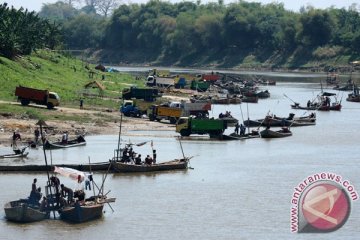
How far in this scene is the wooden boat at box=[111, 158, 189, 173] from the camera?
60.1 m

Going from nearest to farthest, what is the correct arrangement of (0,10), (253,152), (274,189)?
(274,189)
(253,152)
(0,10)

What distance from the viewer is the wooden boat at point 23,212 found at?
47406 millimetres

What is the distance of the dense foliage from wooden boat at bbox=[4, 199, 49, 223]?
5522cm

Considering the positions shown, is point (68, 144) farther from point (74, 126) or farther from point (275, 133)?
point (275, 133)

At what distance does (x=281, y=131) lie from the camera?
83375 mm

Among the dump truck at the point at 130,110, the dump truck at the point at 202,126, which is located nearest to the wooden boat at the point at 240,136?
the dump truck at the point at 202,126

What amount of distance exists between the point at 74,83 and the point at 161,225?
60.8m

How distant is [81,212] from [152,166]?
13.6 metres

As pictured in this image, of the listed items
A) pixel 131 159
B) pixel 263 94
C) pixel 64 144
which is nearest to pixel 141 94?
pixel 64 144

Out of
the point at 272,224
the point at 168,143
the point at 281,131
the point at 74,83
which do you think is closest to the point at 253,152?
the point at 168,143

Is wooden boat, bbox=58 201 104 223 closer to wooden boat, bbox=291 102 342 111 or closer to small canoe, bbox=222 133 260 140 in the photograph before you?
small canoe, bbox=222 133 260 140

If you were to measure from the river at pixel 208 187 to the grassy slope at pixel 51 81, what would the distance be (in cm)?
952

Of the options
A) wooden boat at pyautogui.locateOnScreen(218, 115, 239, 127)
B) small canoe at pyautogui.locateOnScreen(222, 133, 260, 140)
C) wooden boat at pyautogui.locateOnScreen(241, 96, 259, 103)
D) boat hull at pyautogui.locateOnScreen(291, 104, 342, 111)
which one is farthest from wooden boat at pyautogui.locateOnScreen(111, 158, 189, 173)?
wooden boat at pyautogui.locateOnScreen(241, 96, 259, 103)

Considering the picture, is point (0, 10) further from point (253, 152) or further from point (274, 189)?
point (274, 189)
